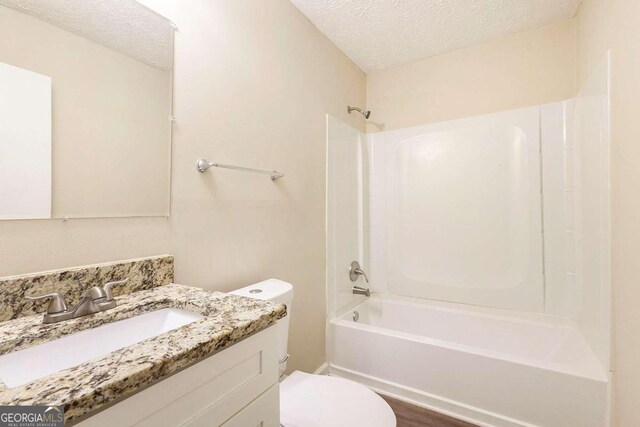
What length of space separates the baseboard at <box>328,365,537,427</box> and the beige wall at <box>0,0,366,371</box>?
29cm

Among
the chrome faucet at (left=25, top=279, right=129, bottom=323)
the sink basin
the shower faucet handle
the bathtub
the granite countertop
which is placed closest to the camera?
the granite countertop

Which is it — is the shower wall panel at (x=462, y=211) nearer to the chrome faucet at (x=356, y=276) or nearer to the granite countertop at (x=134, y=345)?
the chrome faucet at (x=356, y=276)

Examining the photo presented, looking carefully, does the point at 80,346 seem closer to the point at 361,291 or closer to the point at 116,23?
the point at 116,23

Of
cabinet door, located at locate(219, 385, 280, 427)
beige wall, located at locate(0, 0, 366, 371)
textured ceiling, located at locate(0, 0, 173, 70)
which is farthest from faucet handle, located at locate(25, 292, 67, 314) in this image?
textured ceiling, located at locate(0, 0, 173, 70)

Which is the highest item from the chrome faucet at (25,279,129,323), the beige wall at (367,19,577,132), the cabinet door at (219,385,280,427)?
the beige wall at (367,19,577,132)

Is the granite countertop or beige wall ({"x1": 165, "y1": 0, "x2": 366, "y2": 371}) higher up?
beige wall ({"x1": 165, "y1": 0, "x2": 366, "y2": 371})

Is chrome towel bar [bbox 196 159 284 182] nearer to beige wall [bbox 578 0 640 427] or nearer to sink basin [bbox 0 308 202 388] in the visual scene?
sink basin [bbox 0 308 202 388]

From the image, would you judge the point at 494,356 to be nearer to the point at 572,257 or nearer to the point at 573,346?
the point at 573,346

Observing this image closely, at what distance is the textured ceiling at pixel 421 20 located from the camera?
1771 mm

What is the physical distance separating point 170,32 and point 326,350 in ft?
6.61

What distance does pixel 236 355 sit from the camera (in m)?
0.71

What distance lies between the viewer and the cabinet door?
0.71 meters

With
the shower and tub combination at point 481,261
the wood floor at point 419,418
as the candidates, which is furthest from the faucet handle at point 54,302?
the wood floor at point 419,418

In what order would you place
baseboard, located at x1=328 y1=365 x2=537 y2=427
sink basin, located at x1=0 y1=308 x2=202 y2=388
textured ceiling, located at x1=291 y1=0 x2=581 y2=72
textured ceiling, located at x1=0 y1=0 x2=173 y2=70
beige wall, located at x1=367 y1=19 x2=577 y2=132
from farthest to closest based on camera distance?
1. beige wall, located at x1=367 y1=19 x2=577 y2=132
2. textured ceiling, located at x1=291 y1=0 x2=581 y2=72
3. baseboard, located at x1=328 y1=365 x2=537 y2=427
4. textured ceiling, located at x1=0 y1=0 x2=173 y2=70
5. sink basin, located at x1=0 y1=308 x2=202 y2=388
